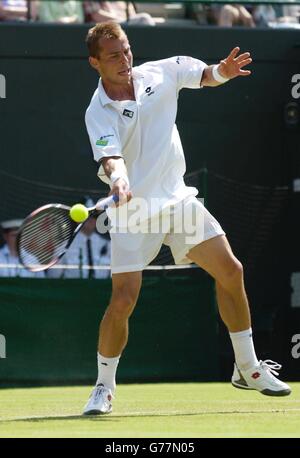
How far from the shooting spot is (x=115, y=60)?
274 inches

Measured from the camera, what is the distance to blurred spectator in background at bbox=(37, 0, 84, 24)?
41.1 feet

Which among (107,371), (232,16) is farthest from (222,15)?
(107,371)

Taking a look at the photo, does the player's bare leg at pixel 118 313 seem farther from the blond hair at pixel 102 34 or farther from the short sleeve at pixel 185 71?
the blond hair at pixel 102 34

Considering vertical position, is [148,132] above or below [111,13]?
below

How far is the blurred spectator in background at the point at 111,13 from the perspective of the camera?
1230cm

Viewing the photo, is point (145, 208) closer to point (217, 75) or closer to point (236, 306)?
point (236, 306)

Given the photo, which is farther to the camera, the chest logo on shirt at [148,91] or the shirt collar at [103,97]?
the chest logo on shirt at [148,91]

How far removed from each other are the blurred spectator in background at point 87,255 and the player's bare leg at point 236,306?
4.25 metres

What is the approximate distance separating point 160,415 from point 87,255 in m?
4.65

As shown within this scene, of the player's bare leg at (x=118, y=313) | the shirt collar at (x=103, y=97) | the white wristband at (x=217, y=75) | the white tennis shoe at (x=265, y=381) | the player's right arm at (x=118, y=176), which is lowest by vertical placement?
the white tennis shoe at (x=265, y=381)

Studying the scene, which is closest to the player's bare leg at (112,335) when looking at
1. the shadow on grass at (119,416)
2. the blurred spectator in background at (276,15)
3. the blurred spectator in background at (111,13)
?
the shadow on grass at (119,416)

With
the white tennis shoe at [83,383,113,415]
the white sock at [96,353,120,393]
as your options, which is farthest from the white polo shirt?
the white tennis shoe at [83,383,113,415]

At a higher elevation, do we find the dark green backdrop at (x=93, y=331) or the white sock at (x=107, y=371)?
the white sock at (x=107, y=371)
